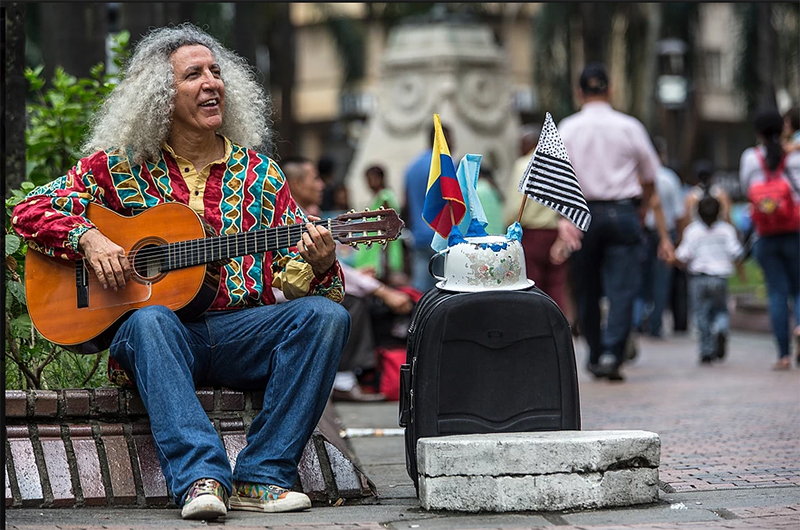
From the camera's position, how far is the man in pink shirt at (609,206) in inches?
361

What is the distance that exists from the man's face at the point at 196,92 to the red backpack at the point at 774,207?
6.10m

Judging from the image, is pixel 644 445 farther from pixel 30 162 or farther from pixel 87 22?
pixel 87 22

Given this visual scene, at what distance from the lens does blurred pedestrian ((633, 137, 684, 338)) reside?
14062 millimetres

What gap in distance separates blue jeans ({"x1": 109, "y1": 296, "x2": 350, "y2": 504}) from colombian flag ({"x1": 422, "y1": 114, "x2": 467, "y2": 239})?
474mm

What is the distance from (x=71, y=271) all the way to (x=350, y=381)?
176 inches

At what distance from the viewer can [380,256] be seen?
10406 millimetres

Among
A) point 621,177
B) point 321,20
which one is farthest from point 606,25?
point 621,177

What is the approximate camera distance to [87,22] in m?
13.8

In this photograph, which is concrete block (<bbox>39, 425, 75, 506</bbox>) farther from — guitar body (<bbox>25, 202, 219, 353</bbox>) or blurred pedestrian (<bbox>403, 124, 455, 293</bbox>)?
blurred pedestrian (<bbox>403, 124, 455, 293</bbox>)

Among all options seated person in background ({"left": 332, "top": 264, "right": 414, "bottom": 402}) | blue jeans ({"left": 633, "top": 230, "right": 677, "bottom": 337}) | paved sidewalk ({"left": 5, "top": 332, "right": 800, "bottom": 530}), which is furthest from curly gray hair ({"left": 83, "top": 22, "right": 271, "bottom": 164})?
blue jeans ({"left": 633, "top": 230, "right": 677, "bottom": 337})

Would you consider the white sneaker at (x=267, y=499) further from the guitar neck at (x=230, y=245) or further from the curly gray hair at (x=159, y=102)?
the curly gray hair at (x=159, y=102)

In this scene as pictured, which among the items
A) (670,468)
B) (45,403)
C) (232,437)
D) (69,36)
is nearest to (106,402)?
(45,403)

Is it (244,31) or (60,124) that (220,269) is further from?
(244,31)

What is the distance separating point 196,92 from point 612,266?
4.65 meters
